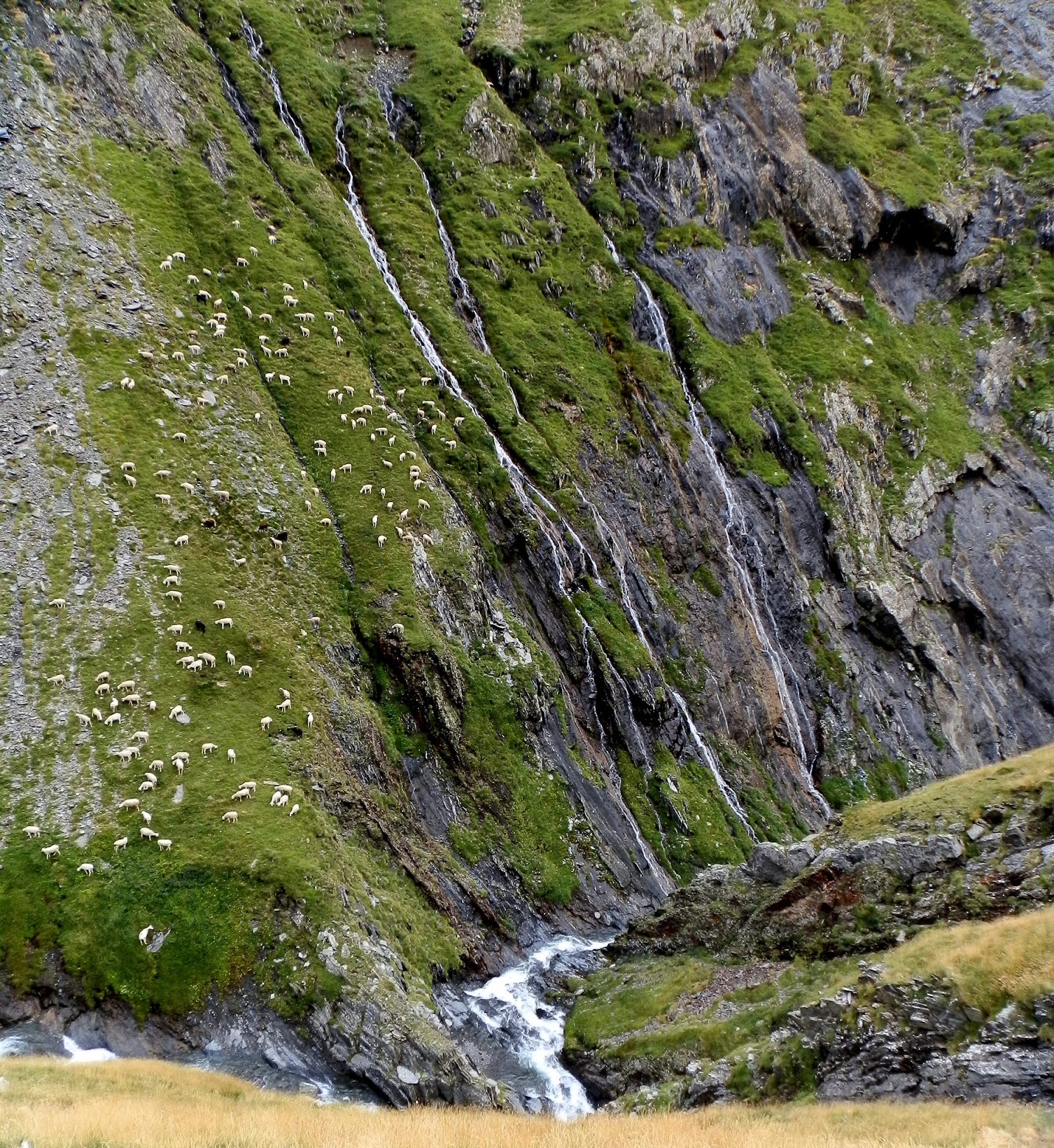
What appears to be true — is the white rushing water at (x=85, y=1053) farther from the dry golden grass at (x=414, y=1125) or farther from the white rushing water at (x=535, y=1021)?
the white rushing water at (x=535, y=1021)

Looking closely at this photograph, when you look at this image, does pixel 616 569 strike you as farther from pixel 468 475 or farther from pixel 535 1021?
pixel 535 1021

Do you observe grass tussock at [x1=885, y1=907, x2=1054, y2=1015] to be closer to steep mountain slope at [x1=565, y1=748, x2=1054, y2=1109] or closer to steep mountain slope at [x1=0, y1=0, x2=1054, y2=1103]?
steep mountain slope at [x1=565, y1=748, x2=1054, y2=1109]

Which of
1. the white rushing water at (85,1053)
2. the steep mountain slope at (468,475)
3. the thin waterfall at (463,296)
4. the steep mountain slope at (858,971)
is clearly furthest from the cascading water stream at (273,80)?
the steep mountain slope at (858,971)

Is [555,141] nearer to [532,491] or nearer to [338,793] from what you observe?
[532,491]

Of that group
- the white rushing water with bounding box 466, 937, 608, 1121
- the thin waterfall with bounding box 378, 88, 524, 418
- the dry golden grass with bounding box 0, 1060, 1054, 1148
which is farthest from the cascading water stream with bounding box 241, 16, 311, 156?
the dry golden grass with bounding box 0, 1060, 1054, 1148

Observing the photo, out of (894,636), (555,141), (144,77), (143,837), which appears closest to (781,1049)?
(143,837)

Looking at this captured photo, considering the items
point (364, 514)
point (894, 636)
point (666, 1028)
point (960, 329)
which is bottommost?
point (666, 1028)

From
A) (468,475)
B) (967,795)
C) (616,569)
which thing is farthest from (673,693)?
(967,795)
